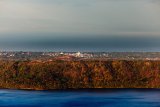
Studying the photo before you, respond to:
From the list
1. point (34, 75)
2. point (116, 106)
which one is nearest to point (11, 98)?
point (34, 75)

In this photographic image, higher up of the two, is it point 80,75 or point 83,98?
point 80,75

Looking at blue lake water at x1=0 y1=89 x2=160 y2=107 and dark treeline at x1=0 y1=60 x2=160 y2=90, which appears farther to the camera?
dark treeline at x1=0 y1=60 x2=160 y2=90

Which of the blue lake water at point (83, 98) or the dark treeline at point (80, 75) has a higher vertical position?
the dark treeline at point (80, 75)

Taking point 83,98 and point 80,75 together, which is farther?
point 80,75

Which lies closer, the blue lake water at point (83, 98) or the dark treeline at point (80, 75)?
the blue lake water at point (83, 98)

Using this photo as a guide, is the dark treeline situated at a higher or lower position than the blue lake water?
higher
